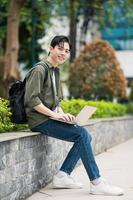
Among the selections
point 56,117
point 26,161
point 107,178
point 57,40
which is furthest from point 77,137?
Answer: point 107,178

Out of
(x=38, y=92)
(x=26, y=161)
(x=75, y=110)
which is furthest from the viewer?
(x=75, y=110)

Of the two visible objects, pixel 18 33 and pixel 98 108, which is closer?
pixel 98 108

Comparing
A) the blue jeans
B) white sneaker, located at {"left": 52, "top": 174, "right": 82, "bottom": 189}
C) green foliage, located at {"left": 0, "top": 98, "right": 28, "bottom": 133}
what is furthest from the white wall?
the blue jeans

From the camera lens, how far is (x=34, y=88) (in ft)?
26.1

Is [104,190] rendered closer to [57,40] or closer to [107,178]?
[107,178]

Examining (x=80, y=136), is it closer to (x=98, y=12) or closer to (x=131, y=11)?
(x=131, y=11)

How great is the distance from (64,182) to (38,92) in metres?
1.29

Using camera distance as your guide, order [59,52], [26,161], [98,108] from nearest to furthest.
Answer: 1. [26,161]
2. [59,52]
3. [98,108]

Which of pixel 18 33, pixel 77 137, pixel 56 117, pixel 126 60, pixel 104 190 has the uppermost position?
pixel 126 60

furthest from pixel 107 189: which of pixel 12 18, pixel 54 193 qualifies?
pixel 12 18

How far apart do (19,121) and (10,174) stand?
111 centimetres

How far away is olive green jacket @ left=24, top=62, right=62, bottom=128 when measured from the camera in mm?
7945

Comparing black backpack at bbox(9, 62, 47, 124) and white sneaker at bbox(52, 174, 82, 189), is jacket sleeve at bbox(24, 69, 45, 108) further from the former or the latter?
white sneaker at bbox(52, 174, 82, 189)

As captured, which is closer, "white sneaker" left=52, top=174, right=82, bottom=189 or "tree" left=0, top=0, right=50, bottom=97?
"white sneaker" left=52, top=174, right=82, bottom=189
